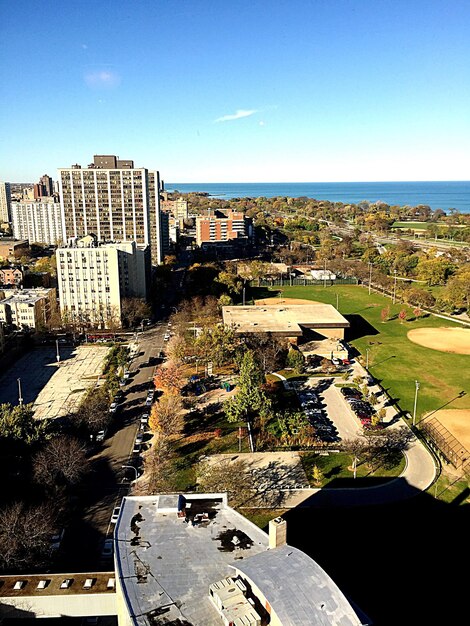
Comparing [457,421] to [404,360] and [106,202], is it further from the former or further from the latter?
[106,202]

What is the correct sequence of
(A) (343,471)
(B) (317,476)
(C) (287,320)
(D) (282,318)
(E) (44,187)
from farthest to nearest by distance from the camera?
(E) (44,187) < (D) (282,318) < (C) (287,320) < (A) (343,471) < (B) (317,476)

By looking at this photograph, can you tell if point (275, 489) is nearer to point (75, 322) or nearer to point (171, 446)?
point (171, 446)

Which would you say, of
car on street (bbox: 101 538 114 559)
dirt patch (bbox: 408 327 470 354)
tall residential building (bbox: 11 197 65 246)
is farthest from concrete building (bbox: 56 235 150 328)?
tall residential building (bbox: 11 197 65 246)

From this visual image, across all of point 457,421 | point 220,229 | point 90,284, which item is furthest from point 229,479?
point 220,229

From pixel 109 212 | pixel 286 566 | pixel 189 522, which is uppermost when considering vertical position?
pixel 109 212

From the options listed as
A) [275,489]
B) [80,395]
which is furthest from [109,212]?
[275,489]

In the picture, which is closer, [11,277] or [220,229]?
Answer: [11,277]
